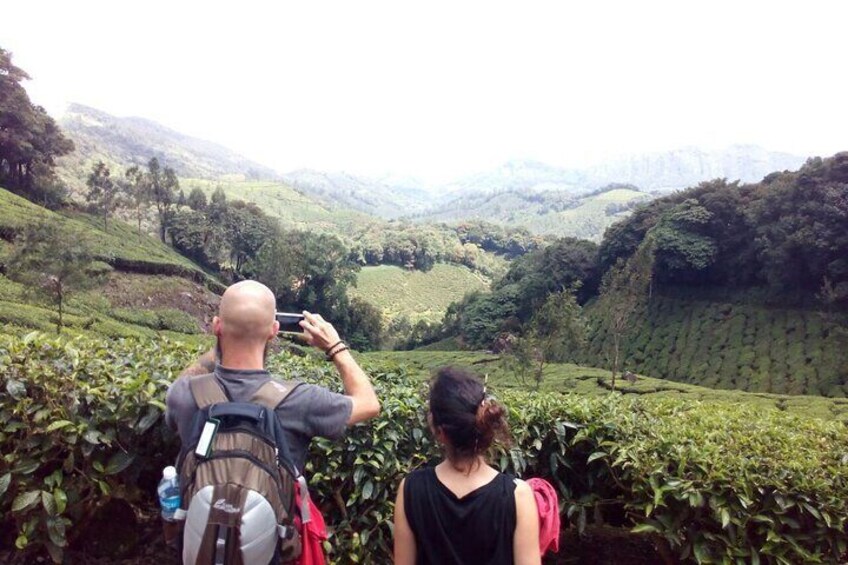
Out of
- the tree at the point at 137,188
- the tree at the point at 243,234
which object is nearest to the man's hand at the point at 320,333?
the tree at the point at 243,234

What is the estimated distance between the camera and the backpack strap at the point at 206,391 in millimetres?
1798

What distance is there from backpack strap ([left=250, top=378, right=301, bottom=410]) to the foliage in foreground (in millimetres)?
895

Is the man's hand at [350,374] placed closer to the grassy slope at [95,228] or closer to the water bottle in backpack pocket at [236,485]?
the water bottle in backpack pocket at [236,485]

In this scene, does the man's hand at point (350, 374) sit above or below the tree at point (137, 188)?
above

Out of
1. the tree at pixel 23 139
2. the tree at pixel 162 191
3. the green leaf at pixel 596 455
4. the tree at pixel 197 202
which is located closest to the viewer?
the green leaf at pixel 596 455

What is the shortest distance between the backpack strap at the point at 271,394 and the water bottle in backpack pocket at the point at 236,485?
15 millimetres

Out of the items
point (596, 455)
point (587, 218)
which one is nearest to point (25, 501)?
point (596, 455)

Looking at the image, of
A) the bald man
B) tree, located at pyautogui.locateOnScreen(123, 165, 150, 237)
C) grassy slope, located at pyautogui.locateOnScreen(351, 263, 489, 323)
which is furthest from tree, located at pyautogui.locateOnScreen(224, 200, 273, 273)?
the bald man

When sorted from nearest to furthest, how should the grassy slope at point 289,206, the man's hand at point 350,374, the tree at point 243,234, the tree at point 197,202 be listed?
the man's hand at point 350,374, the tree at point 243,234, the tree at point 197,202, the grassy slope at point 289,206

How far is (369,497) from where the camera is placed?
107 inches

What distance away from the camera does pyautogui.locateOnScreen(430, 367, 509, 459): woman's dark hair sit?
1.84 metres

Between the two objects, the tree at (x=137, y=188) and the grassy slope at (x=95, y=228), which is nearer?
the grassy slope at (x=95, y=228)

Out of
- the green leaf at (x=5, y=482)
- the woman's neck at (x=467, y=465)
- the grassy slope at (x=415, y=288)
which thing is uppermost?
the woman's neck at (x=467, y=465)

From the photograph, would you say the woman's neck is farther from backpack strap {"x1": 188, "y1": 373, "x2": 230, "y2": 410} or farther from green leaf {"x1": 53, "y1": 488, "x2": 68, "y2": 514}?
Answer: green leaf {"x1": 53, "y1": 488, "x2": 68, "y2": 514}
